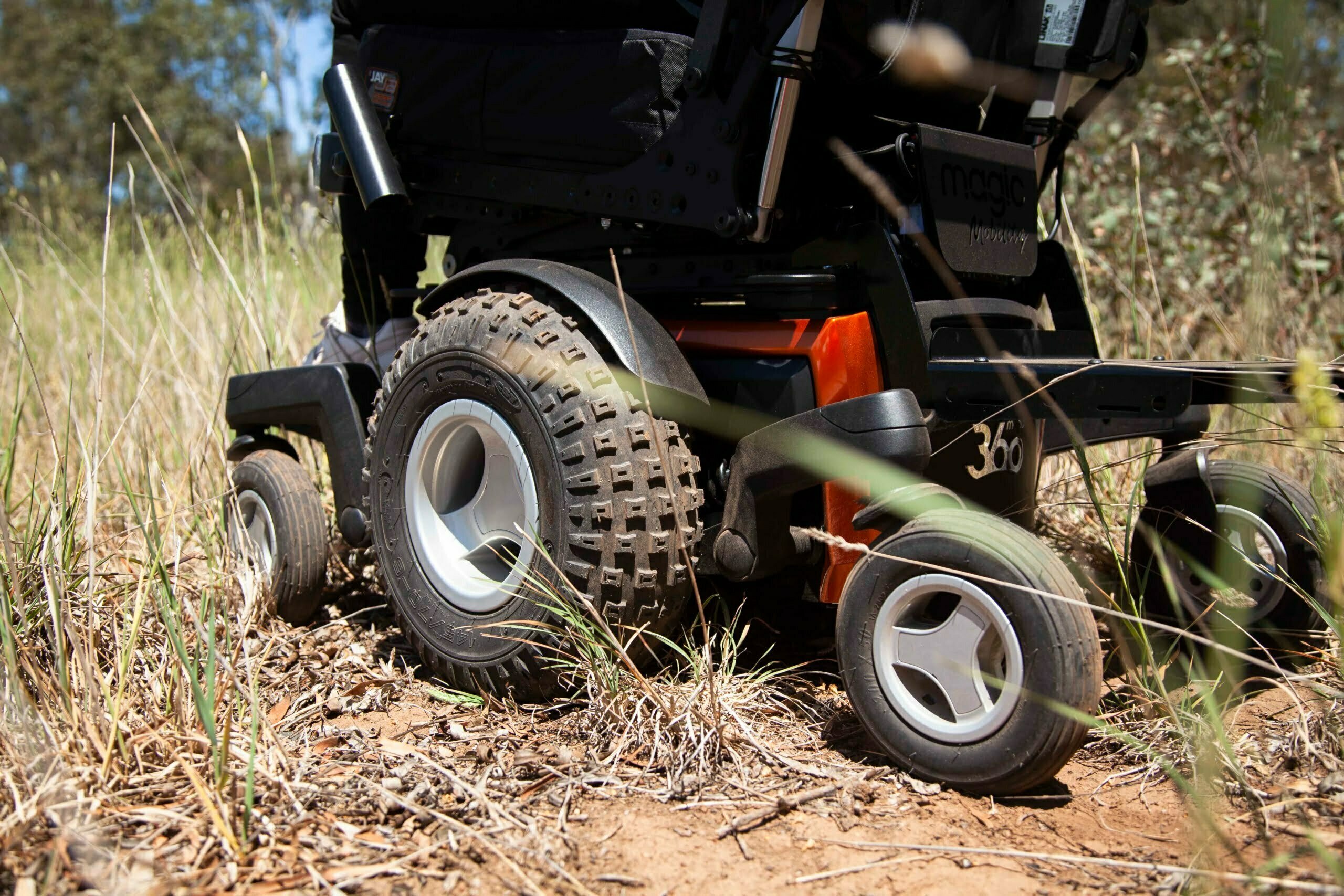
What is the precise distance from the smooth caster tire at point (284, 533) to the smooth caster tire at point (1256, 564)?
205 centimetres

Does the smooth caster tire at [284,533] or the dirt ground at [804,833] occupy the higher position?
the smooth caster tire at [284,533]

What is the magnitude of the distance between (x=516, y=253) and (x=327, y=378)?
594mm

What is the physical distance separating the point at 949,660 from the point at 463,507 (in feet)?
3.93

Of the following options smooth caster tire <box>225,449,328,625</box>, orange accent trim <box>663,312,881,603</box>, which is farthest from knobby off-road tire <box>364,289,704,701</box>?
smooth caster tire <box>225,449,328,625</box>

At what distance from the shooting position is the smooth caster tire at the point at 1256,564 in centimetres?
244

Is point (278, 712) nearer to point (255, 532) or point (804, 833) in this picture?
point (255, 532)

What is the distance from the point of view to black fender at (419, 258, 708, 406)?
7.00 ft

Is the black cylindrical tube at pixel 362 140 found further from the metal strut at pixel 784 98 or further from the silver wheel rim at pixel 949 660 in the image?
the silver wheel rim at pixel 949 660

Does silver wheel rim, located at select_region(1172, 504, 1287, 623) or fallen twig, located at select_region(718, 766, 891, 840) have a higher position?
silver wheel rim, located at select_region(1172, 504, 1287, 623)

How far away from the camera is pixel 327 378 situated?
2.85 m

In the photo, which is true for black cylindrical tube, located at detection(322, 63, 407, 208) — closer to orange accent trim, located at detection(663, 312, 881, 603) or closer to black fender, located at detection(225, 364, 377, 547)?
black fender, located at detection(225, 364, 377, 547)

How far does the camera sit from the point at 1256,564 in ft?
7.94

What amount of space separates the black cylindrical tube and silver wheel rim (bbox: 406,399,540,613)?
619mm

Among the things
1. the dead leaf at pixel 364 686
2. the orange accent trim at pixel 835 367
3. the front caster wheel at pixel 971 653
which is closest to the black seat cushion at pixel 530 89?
the orange accent trim at pixel 835 367
